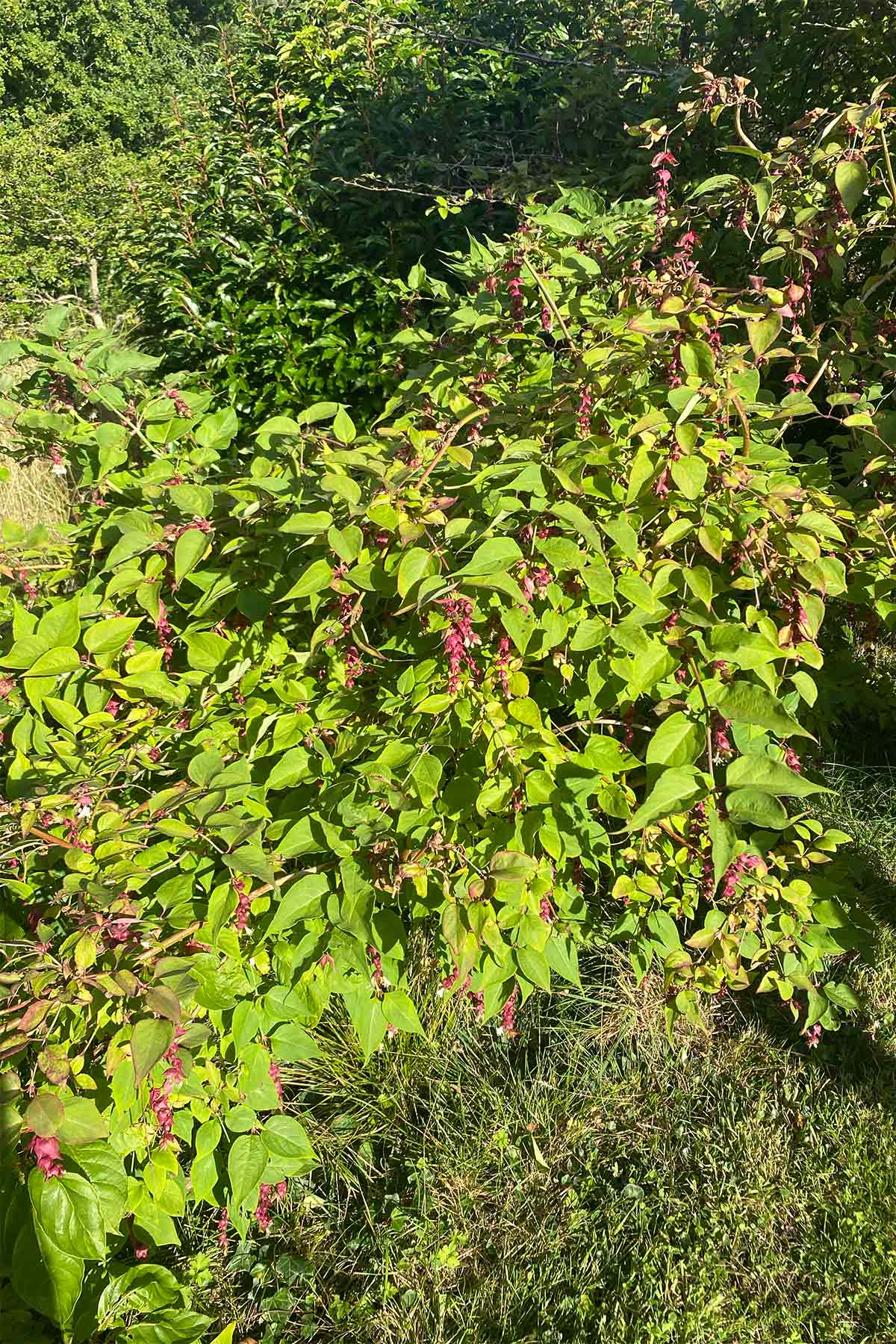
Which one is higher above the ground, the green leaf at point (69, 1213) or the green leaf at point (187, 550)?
the green leaf at point (187, 550)

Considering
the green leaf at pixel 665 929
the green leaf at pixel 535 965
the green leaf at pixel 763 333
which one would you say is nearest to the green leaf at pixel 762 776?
the green leaf at pixel 535 965

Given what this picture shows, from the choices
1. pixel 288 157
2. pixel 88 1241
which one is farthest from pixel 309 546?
pixel 288 157

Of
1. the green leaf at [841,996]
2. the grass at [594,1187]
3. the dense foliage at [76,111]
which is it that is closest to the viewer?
the grass at [594,1187]

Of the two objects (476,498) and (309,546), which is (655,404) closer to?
(476,498)

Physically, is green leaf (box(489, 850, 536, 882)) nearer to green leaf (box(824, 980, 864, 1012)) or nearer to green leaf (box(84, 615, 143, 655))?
green leaf (box(84, 615, 143, 655))

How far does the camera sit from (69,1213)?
1.15m

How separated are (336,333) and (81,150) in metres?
11.0

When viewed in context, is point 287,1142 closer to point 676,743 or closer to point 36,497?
point 676,743

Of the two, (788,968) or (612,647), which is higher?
(612,647)

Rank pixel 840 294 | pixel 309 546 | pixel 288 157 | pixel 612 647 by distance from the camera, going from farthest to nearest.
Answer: pixel 288 157 < pixel 840 294 < pixel 309 546 < pixel 612 647

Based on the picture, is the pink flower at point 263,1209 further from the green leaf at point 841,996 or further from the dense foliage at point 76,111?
the dense foliage at point 76,111

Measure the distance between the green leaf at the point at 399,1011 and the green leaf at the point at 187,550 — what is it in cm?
87

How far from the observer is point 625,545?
54.9 inches

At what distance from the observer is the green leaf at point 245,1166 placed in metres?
1.54
